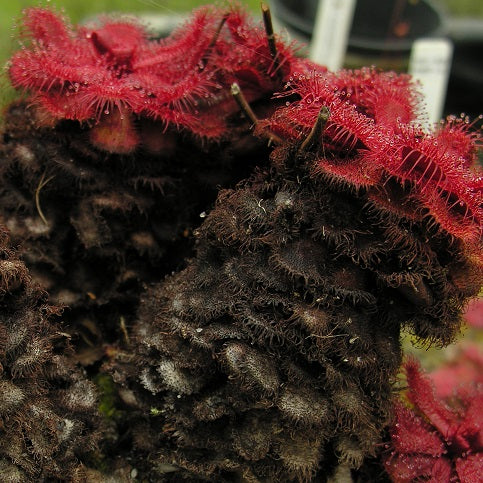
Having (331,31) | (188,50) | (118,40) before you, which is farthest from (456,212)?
(331,31)

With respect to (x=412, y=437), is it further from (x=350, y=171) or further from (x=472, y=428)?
(x=350, y=171)

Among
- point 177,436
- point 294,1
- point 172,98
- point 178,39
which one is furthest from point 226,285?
point 294,1

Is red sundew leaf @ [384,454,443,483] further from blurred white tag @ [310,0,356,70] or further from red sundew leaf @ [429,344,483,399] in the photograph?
blurred white tag @ [310,0,356,70]

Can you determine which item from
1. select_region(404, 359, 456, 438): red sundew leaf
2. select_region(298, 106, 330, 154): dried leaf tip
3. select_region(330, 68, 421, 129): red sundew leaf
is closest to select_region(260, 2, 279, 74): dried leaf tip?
select_region(330, 68, 421, 129): red sundew leaf

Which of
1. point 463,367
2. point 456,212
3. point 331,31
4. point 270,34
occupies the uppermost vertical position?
point 270,34

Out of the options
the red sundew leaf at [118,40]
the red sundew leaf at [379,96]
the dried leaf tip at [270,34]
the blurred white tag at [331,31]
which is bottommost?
the blurred white tag at [331,31]

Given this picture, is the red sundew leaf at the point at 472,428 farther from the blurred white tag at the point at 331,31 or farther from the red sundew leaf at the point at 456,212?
the blurred white tag at the point at 331,31

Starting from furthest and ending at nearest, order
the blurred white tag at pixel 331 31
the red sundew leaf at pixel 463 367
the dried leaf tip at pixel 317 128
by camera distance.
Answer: the blurred white tag at pixel 331 31
the red sundew leaf at pixel 463 367
the dried leaf tip at pixel 317 128

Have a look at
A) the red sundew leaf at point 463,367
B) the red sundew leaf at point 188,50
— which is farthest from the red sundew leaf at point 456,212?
the red sundew leaf at point 463,367
